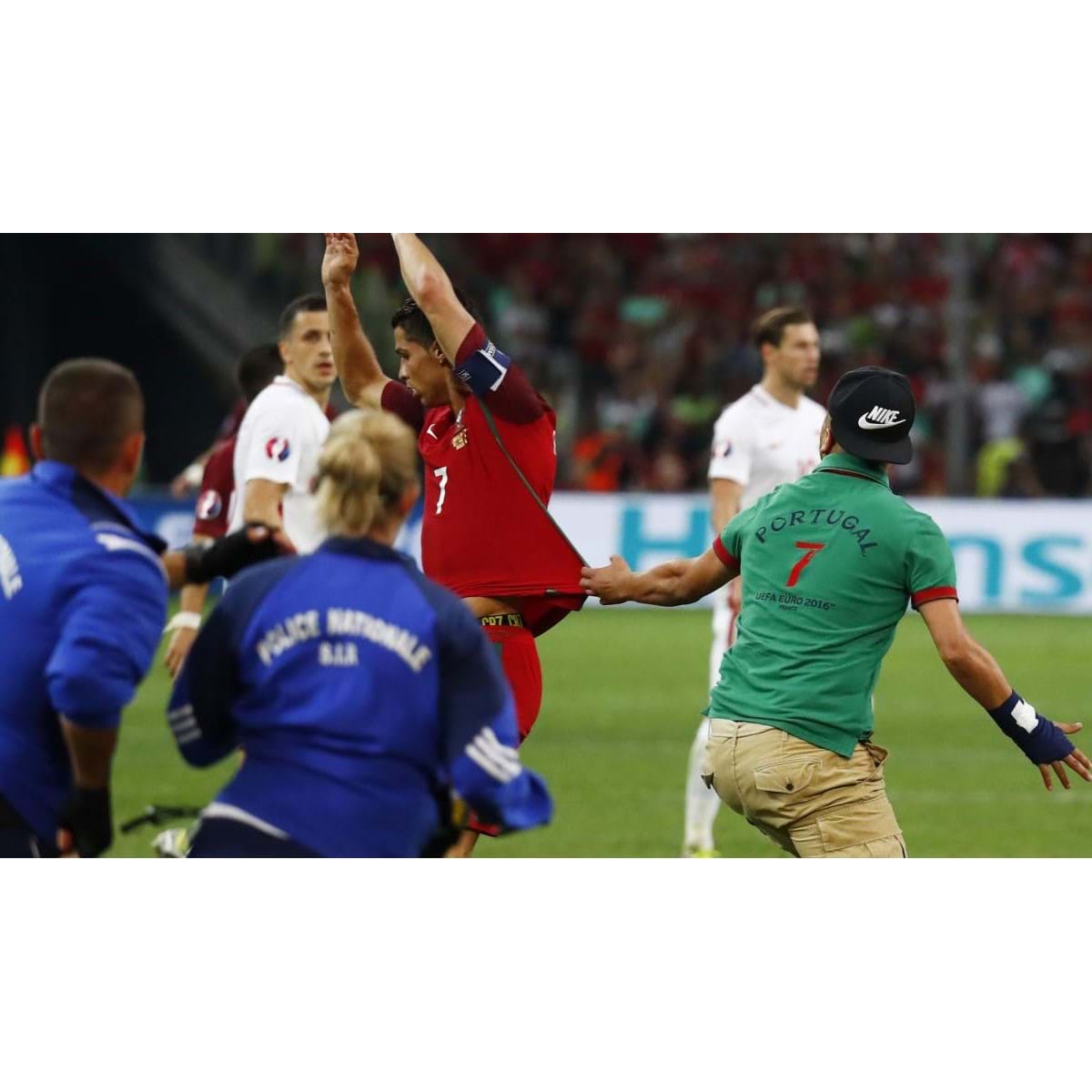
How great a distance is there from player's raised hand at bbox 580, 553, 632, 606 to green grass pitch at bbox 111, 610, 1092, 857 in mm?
2916

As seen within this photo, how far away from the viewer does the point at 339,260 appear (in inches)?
287

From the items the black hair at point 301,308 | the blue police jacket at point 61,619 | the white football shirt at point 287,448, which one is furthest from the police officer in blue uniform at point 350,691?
the black hair at point 301,308

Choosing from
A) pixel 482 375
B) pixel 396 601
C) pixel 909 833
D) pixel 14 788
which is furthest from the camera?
pixel 909 833

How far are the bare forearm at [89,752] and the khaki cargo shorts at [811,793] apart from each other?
2.18 metres

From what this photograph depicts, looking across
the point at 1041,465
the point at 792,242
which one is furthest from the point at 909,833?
the point at 792,242

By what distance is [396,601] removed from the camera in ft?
14.9

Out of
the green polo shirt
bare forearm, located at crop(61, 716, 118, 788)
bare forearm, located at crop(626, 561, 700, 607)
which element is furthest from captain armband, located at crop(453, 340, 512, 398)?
bare forearm, located at crop(61, 716, 118, 788)

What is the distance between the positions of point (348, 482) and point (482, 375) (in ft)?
6.77

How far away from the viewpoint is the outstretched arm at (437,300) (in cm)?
645

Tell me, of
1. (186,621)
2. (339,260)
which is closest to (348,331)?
(339,260)

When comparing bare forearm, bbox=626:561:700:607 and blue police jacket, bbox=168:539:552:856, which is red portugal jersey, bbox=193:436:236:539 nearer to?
bare forearm, bbox=626:561:700:607

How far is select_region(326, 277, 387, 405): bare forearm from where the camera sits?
745cm

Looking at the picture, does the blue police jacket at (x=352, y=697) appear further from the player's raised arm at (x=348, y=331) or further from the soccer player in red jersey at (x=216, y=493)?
the soccer player in red jersey at (x=216, y=493)

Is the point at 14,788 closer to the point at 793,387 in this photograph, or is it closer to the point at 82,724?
the point at 82,724
